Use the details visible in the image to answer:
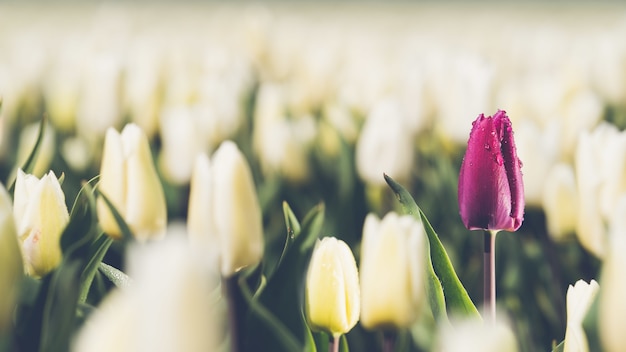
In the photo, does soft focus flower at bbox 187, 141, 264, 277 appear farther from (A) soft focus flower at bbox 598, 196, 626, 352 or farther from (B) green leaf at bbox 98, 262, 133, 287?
(A) soft focus flower at bbox 598, 196, 626, 352

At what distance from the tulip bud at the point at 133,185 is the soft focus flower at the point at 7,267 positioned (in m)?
0.33

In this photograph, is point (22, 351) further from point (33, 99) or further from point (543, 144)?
point (33, 99)

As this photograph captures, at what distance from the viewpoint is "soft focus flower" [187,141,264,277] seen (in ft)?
3.27

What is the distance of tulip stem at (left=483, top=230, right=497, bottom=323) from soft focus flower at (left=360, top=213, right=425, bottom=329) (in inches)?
3.6

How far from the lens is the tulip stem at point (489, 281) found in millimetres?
937

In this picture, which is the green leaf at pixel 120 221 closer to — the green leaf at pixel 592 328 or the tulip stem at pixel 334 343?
the tulip stem at pixel 334 343

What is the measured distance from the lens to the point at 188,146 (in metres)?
1.70

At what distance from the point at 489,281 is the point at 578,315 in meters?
0.17

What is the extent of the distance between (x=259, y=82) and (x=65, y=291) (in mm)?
2710

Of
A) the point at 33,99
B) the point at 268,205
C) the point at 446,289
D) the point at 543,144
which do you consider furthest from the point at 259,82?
the point at 446,289


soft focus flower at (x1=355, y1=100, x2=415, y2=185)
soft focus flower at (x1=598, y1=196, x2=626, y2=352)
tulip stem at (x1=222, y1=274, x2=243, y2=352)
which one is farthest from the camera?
soft focus flower at (x1=355, y1=100, x2=415, y2=185)

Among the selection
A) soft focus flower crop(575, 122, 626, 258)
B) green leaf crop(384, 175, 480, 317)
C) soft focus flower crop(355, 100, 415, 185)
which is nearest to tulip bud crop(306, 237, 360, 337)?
green leaf crop(384, 175, 480, 317)

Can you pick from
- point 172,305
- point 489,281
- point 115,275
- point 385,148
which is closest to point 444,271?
point 489,281

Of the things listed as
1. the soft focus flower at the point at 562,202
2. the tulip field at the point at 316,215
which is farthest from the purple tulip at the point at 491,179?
the soft focus flower at the point at 562,202
